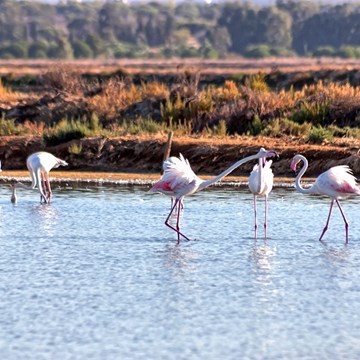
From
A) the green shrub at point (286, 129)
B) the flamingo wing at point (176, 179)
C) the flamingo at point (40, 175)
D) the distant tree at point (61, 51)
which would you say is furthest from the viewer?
the distant tree at point (61, 51)

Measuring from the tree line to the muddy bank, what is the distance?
51289 millimetres

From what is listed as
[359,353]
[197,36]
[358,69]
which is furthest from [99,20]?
[359,353]

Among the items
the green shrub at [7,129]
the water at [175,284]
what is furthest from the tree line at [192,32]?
the water at [175,284]

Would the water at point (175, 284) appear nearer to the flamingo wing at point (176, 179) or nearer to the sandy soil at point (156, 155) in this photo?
the flamingo wing at point (176, 179)

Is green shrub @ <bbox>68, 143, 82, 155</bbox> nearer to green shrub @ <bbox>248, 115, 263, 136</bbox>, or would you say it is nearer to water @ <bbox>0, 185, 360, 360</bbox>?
green shrub @ <bbox>248, 115, 263, 136</bbox>

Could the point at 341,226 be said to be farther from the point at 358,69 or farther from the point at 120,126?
the point at 358,69

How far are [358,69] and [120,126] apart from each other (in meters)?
15.2

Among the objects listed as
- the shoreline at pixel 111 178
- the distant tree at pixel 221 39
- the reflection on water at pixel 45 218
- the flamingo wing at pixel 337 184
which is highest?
the flamingo wing at pixel 337 184

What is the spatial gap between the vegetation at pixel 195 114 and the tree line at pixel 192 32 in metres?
45.2

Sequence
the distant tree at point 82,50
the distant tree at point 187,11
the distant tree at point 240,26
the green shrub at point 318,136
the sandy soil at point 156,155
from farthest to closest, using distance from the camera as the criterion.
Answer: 1. the distant tree at point 187,11
2. the distant tree at point 240,26
3. the distant tree at point 82,50
4. the green shrub at point 318,136
5. the sandy soil at point 156,155

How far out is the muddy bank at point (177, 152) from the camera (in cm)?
2006

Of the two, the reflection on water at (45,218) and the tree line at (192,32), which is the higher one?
the reflection on water at (45,218)

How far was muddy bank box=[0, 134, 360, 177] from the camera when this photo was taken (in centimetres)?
2006

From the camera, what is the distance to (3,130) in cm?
2436
